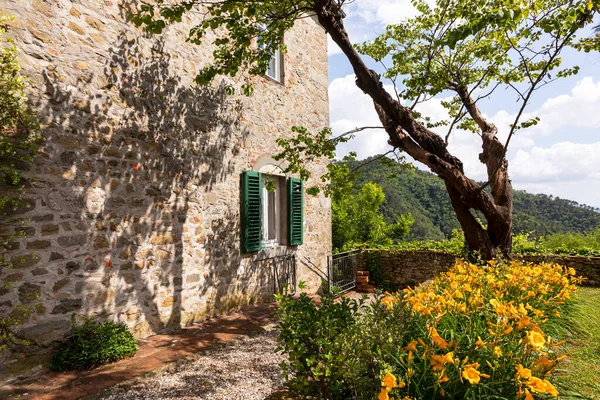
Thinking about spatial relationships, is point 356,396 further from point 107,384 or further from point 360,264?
point 360,264

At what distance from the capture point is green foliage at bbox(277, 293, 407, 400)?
2061mm

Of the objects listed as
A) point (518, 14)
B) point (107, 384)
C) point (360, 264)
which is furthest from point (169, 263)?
point (360, 264)

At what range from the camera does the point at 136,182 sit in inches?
185

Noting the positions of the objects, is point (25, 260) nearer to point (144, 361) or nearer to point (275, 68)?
point (144, 361)

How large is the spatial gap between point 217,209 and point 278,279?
2188mm

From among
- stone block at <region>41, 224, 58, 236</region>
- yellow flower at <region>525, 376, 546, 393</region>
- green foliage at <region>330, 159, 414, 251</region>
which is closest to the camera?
yellow flower at <region>525, 376, 546, 393</region>

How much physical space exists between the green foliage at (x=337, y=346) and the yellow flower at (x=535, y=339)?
2.29ft

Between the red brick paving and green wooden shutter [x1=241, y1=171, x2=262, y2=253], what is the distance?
4.14 ft

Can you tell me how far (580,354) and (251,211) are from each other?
4942 mm

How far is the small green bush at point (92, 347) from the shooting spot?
12.1 feet

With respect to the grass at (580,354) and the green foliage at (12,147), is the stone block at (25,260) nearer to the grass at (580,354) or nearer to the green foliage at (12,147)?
the green foliage at (12,147)

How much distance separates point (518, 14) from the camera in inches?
129

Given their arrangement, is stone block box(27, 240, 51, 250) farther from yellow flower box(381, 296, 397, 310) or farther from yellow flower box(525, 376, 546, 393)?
yellow flower box(525, 376, 546, 393)

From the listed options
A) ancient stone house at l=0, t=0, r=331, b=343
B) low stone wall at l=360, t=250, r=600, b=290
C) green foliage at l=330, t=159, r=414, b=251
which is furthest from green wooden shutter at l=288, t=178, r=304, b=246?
green foliage at l=330, t=159, r=414, b=251
